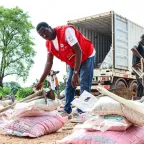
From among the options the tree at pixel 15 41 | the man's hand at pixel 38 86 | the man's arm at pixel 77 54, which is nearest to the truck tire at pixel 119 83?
the man's hand at pixel 38 86

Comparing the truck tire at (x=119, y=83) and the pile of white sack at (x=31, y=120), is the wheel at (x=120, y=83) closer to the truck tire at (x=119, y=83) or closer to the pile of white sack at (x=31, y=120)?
the truck tire at (x=119, y=83)

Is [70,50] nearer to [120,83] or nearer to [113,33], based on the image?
[113,33]

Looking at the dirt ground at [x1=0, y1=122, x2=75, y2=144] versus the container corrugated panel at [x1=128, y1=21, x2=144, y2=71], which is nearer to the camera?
the dirt ground at [x1=0, y1=122, x2=75, y2=144]

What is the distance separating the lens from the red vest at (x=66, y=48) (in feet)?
14.3

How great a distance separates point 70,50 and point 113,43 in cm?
730

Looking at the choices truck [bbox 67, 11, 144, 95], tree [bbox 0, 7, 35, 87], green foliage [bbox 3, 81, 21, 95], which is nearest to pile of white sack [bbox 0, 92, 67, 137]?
truck [bbox 67, 11, 144, 95]

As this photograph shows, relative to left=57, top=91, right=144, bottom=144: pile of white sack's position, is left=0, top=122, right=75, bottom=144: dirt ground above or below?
below

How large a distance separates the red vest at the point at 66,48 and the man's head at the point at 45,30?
0.13 meters

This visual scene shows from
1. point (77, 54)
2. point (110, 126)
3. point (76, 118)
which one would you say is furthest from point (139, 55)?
point (110, 126)

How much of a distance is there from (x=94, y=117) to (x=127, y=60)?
10025 mm

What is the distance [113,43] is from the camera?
1155cm

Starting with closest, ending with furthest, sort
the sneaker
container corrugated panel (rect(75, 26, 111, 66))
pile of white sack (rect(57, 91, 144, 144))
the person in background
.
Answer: pile of white sack (rect(57, 91, 144, 144))
the sneaker
the person in background
container corrugated panel (rect(75, 26, 111, 66))

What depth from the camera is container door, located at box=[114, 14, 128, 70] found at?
11719 millimetres

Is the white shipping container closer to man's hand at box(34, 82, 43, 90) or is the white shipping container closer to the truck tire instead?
the truck tire
